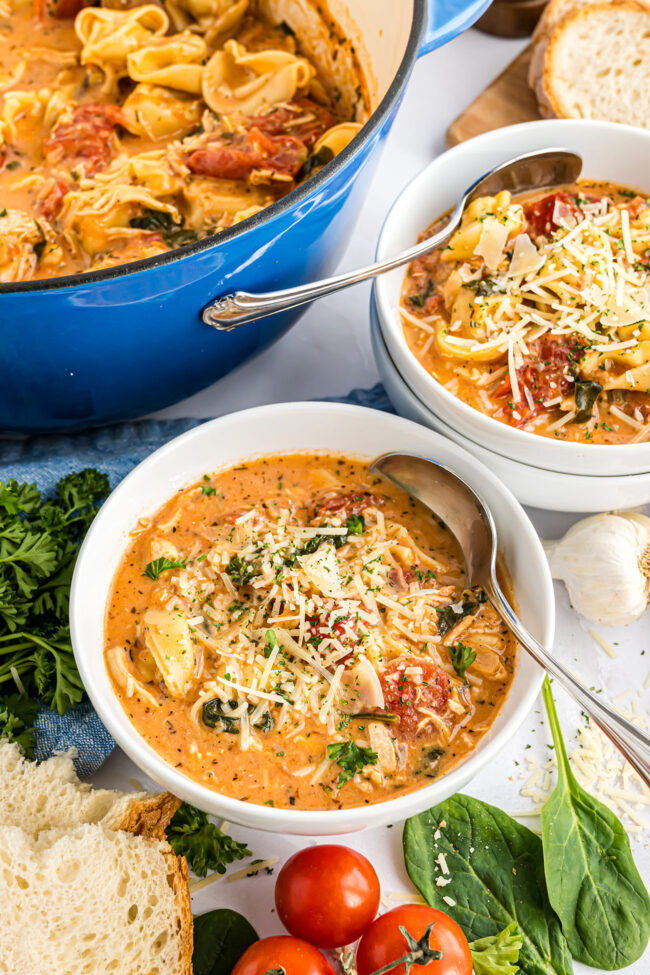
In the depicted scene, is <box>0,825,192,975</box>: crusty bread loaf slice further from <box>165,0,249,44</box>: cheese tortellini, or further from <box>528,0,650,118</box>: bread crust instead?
<box>528,0,650,118</box>: bread crust

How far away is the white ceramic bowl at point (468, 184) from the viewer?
2.74 meters

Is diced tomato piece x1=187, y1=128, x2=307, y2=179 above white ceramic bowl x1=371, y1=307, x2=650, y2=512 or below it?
above

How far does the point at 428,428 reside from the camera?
2.87m

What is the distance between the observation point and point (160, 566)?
261 cm

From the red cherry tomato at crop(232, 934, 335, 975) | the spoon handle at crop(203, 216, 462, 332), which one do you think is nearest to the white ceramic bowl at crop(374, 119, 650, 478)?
the spoon handle at crop(203, 216, 462, 332)

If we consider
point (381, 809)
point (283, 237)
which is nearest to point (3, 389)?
point (283, 237)

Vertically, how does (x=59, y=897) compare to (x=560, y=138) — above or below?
below

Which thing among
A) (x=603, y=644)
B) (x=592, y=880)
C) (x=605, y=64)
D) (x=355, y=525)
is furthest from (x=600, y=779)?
(x=605, y=64)

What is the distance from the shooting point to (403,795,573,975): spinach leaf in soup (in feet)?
7.94

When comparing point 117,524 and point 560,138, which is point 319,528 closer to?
point 117,524

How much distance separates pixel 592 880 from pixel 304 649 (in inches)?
37.9

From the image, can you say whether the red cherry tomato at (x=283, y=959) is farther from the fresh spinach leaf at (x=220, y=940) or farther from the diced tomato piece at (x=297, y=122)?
the diced tomato piece at (x=297, y=122)

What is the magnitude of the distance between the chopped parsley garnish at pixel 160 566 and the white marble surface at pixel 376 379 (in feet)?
1.79

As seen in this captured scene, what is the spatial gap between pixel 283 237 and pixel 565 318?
2.92 ft
